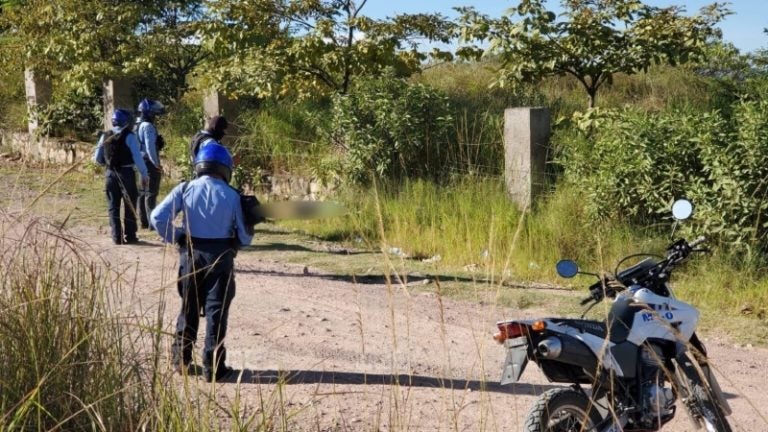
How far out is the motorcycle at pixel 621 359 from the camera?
4617 millimetres

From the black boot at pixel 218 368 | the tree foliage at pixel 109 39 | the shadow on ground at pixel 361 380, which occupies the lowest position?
the shadow on ground at pixel 361 380

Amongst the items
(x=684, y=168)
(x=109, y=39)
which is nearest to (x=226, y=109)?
(x=109, y=39)

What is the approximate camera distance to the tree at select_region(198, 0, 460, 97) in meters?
13.7

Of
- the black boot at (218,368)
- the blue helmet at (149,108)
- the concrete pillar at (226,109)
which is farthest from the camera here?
the concrete pillar at (226,109)

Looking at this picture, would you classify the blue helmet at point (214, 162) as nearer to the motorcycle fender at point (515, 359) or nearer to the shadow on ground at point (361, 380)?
the shadow on ground at point (361, 380)

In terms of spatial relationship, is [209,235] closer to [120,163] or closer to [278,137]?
[120,163]

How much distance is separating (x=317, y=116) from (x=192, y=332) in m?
8.08

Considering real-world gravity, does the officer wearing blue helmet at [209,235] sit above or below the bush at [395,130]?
below

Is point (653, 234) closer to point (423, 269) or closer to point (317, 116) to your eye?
point (423, 269)

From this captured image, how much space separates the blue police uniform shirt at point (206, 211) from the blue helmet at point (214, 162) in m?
0.08

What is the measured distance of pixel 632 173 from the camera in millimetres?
10062

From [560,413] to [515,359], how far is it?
40 centimetres

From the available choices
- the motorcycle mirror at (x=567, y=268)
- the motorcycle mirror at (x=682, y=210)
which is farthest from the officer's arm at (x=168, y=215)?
the motorcycle mirror at (x=682, y=210)

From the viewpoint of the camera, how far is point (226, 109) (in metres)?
15.3
